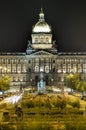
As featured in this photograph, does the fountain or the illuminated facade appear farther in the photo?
the illuminated facade

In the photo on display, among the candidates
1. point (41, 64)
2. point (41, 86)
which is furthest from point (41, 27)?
point (41, 86)

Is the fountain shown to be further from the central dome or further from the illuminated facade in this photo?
the central dome

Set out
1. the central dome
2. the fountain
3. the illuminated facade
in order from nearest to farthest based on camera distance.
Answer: the fountain
the illuminated facade
the central dome

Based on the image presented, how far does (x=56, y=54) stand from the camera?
474ft

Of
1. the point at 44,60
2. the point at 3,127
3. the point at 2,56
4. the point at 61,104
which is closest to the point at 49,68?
the point at 44,60

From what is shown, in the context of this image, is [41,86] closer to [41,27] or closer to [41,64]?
[41,64]

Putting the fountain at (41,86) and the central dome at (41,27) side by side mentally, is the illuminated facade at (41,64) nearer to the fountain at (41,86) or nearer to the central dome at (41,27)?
the fountain at (41,86)

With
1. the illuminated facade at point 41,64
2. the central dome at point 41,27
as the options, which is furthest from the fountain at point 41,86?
the central dome at point 41,27

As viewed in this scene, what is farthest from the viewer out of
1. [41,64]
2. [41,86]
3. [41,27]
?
[41,27]

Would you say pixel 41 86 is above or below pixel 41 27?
below

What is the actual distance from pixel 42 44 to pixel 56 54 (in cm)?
655

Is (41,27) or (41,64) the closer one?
(41,64)

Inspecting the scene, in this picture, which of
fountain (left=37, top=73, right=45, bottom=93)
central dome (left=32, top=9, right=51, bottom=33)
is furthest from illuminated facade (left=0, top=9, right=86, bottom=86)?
central dome (left=32, top=9, right=51, bottom=33)

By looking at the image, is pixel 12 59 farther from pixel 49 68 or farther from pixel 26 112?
pixel 26 112
